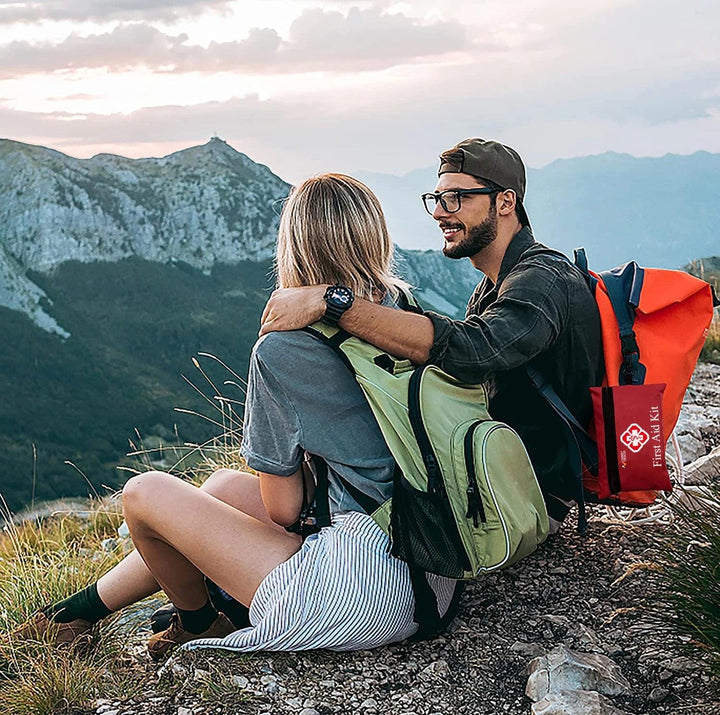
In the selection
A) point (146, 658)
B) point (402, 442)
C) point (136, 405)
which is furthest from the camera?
point (136, 405)

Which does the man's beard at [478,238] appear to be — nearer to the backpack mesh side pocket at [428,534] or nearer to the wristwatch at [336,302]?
the wristwatch at [336,302]

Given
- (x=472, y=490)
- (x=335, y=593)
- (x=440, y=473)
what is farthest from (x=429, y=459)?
(x=335, y=593)

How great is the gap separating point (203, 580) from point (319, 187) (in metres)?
1.57

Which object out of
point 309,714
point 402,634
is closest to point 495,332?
point 402,634

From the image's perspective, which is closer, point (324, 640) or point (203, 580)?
point (324, 640)

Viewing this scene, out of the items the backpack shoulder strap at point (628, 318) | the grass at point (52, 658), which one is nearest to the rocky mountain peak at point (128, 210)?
the grass at point (52, 658)

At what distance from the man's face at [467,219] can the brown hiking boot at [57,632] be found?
220 cm

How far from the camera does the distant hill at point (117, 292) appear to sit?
93125mm

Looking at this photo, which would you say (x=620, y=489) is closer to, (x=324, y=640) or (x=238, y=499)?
(x=324, y=640)

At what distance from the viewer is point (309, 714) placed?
9.06 ft

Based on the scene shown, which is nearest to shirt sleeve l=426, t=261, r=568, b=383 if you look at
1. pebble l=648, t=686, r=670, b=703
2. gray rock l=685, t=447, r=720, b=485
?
pebble l=648, t=686, r=670, b=703

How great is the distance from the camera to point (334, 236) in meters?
2.85

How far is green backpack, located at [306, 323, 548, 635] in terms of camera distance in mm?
2732

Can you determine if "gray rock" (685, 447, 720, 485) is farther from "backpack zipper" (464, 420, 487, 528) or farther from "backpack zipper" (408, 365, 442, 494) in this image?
"backpack zipper" (408, 365, 442, 494)
